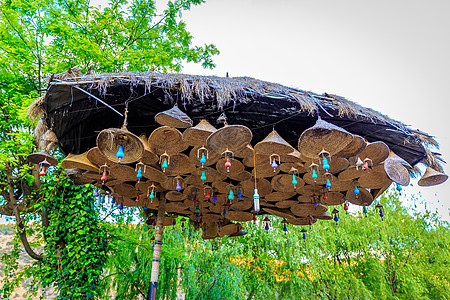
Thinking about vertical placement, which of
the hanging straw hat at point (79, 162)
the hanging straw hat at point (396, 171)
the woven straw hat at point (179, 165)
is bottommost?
the hanging straw hat at point (396, 171)

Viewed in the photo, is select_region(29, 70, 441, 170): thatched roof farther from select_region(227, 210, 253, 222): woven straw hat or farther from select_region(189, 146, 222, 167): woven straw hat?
select_region(227, 210, 253, 222): woven straw hat

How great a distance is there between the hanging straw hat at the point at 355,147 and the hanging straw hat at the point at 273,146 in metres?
0.59

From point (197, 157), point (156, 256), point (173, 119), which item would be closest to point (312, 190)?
point (197, 157)

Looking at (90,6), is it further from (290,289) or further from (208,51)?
(290,289)

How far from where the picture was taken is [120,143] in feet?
8.86

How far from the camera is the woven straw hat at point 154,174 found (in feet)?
11.1

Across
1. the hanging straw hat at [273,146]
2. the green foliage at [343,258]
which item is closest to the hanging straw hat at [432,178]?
the hanging straw hat at [273,146]

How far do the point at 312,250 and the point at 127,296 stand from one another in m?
6.00

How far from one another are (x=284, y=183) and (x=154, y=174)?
1.65 metres

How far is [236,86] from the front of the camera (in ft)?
9.52

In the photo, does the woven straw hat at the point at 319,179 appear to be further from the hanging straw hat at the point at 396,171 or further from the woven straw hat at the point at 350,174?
the hanging straw hat at the point at 396,171

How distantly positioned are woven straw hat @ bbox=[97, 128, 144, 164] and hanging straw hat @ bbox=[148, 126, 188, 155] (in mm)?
148

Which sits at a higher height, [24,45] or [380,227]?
[24,45]

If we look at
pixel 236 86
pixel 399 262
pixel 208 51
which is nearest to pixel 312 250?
pixel 399 262
